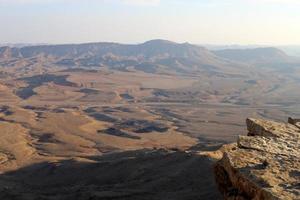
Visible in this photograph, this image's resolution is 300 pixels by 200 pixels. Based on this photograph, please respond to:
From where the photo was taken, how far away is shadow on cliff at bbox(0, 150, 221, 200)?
25.0 m

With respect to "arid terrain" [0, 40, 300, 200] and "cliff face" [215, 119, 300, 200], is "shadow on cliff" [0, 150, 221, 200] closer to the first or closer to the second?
"arid terrain" [0, 40, 300, 200]

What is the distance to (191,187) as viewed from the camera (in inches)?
995

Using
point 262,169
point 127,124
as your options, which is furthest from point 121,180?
point 127,124

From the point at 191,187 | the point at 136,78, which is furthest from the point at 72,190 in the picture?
the point at 136,78

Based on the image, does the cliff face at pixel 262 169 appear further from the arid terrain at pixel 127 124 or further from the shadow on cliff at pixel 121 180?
the arid terrain at pixel 127 124

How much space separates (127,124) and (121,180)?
46448 millimetres

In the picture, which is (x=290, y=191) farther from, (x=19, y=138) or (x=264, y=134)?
(x=19, y=138)

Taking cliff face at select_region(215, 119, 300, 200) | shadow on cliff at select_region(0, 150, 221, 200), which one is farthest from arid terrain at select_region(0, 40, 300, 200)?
cliff face at select_region(215, 119, 300, 200)

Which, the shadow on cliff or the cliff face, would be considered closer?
the cliff face

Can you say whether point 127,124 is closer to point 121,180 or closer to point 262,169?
point 121,180

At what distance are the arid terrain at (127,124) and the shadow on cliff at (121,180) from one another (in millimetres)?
70

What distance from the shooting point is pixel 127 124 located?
7762cm

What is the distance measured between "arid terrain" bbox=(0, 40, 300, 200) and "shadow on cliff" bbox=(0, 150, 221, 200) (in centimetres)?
7

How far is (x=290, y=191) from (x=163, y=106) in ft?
311
